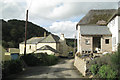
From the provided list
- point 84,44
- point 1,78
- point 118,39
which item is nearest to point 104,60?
point 1,78

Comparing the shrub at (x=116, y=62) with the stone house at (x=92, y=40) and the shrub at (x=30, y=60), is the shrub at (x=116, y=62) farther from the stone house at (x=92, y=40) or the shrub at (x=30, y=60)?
the shrub at (x=30, y=60)

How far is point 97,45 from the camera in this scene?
23.0m

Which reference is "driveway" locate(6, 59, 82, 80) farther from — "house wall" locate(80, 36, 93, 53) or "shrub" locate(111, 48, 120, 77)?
"house wall" locate(80, 36, 93, 53)

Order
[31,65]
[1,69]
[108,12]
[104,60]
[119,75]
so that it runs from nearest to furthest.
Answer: [119,75], [104,60], [1,69], [31,65], [108,12]

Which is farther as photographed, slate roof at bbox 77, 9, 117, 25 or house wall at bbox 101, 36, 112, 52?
slate roof at bbox 77, 9, 117, 25

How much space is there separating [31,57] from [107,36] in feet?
45.2

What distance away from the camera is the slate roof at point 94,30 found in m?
21.8

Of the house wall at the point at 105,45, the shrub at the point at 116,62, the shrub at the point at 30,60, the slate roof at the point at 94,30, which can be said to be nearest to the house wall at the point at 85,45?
the slate roof at the point at 94,30

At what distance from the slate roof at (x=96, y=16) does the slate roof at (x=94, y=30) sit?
90cm

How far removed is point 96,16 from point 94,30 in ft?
13.2

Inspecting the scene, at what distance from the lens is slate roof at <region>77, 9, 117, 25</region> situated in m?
24.4

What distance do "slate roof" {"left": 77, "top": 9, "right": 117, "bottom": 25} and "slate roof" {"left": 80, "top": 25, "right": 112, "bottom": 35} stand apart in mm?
897

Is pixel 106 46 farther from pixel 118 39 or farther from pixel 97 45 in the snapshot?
pixel 118 39

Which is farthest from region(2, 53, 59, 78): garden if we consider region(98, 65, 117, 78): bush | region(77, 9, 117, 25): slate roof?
region(77, 9, 117, 25): slate roof
